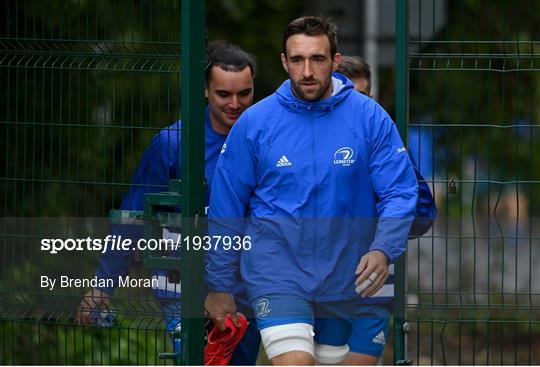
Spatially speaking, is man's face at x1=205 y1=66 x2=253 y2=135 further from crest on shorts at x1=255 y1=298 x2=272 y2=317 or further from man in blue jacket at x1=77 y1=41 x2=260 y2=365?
crest on shorts at x1=255 y1=298 x2=272 y2=317

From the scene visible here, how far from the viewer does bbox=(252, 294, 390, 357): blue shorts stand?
6.45 metres

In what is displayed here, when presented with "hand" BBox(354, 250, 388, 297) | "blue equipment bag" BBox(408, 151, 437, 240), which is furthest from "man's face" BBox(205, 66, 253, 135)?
"hand" BBox(354, 250, 388, 297)

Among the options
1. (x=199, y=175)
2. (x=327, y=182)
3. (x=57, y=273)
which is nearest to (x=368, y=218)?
(x=327, y=182)

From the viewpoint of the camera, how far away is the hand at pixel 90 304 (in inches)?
275

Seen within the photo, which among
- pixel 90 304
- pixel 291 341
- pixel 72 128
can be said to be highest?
pixel 72 128

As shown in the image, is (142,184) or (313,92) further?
(142,184)

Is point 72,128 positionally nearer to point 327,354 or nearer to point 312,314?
point 312,314

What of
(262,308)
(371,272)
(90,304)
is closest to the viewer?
(371,272)

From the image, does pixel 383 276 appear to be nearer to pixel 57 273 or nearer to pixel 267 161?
pixel 267 161

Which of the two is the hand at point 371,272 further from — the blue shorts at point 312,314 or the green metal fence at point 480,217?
the green metal fence at point 480,217

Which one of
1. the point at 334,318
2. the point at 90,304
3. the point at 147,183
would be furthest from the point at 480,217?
the point at 90,304

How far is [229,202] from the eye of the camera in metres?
6.57

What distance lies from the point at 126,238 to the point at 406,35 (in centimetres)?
171

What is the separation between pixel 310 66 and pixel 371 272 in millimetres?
1016
